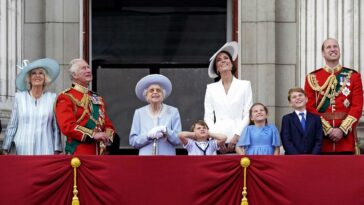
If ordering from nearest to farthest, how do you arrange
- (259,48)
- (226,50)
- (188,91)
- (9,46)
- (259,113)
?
(259,113) < (226,50) < (9,46) < (259,48) < (188,91)

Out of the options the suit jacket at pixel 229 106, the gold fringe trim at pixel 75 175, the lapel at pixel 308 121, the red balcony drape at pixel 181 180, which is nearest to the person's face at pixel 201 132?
the suit jacket at pixel 229 106

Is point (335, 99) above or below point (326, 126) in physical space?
above

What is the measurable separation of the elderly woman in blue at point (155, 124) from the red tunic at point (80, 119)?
1.20ft

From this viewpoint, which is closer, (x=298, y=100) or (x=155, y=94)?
(x=298, y=100)

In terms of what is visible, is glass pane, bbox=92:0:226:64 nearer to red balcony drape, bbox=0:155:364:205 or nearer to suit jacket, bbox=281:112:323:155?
suit jacket, bbox=281:112:323:155

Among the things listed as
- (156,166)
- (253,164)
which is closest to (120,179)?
(156,166)

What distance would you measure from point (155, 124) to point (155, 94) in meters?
0.35

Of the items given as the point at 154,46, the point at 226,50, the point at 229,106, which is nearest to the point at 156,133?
the point at 229,106

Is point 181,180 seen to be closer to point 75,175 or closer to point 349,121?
point 75,175

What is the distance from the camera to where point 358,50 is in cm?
2050

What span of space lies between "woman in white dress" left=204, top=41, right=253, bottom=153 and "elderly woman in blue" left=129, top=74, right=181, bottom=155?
0.54m

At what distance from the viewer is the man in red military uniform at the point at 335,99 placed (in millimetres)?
18141

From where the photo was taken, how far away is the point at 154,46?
72.8ft

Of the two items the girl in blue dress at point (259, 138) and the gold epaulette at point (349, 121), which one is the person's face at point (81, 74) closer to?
the girl in blue dress at point (259, 138)
